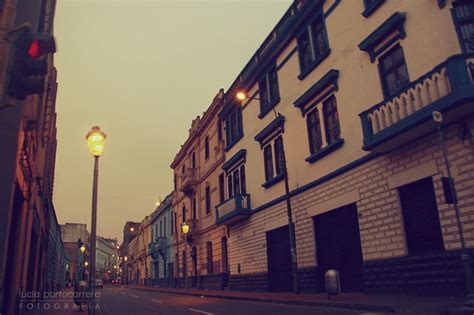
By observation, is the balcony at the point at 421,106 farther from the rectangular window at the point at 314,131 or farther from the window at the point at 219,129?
the window at the point at 219,129

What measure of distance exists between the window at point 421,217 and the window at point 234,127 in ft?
45.4

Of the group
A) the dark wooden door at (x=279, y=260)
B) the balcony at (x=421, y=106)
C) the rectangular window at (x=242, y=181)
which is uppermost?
the rectangular window at (x=242, y=181)

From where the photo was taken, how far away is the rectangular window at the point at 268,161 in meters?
20.5

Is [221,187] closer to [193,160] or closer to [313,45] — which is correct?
[193,160]

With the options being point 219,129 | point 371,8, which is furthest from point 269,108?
point 219,129

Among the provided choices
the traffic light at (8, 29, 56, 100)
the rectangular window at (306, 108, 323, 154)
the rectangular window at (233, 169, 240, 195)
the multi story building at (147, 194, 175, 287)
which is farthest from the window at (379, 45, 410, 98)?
the multi story building at (147, 194, 175, 287)

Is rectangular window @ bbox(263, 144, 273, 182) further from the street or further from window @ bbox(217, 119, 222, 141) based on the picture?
window @ bbox(217, 119, 222, 141)

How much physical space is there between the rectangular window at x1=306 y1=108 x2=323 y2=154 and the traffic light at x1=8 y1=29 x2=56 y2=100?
13.6m

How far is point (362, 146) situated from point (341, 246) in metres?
4.27

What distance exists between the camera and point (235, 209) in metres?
22.8

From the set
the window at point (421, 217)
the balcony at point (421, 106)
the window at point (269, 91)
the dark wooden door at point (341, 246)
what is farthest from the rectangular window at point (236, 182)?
the window at point (421, 217)

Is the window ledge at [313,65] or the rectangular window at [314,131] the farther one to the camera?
the rectangular window at [314,131]

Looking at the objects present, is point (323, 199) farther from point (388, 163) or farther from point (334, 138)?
point (388, 163)

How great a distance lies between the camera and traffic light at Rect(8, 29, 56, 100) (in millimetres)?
3449
